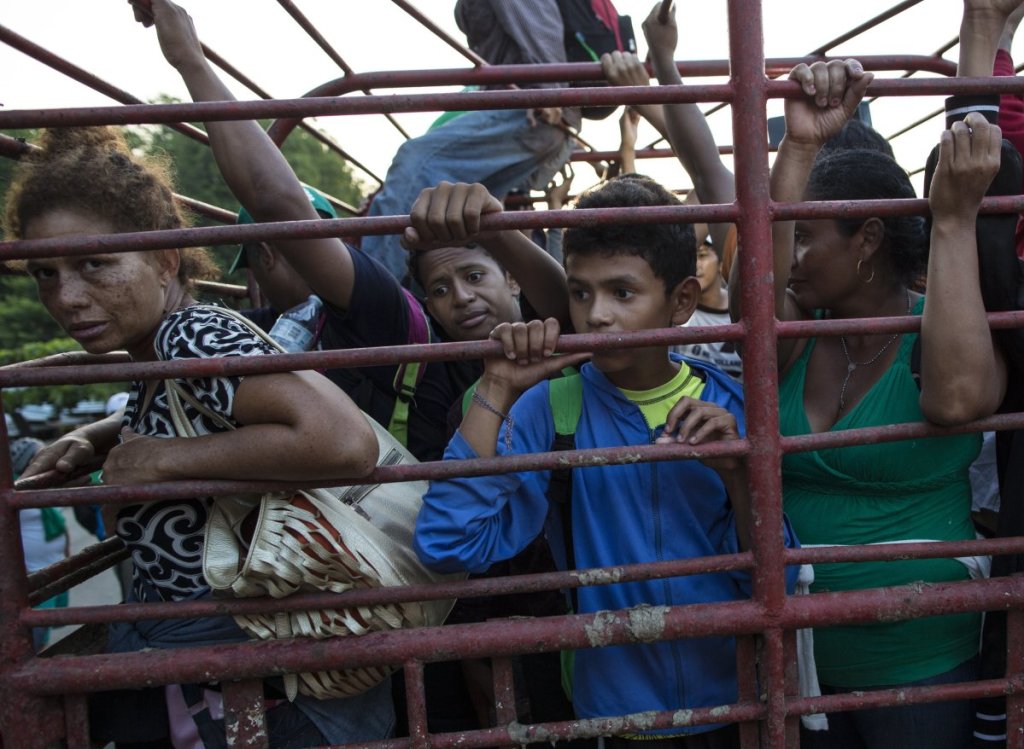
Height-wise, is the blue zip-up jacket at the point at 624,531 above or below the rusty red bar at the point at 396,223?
below

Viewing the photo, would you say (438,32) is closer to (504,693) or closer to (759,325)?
(759,325)

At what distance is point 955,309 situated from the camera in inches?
53.9

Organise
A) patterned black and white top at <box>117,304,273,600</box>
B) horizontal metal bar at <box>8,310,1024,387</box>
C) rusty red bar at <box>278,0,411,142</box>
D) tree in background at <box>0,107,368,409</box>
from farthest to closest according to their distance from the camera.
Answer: tree in background at <box>0,107,368,409</box>, rusty red bar at <box>278,0,411,142</box>, patterned black and white top at <box>117,304,273,600</box>, horizontal metal bar at <box>8,310,1024,387</box>

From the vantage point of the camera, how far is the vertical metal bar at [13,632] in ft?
4.43

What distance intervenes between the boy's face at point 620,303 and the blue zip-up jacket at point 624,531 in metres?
0.09

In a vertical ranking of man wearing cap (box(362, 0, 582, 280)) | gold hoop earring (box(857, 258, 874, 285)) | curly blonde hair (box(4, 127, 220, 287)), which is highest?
man wearing cap (box(362, 0, 582, 280))

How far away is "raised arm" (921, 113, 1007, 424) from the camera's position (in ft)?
4.43

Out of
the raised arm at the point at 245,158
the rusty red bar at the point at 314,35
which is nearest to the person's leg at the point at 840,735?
the raised arm at the point at 245,158

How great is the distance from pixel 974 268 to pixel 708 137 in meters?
0.79

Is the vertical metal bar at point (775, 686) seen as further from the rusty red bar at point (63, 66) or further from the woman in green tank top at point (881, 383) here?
the rusty red bar at point (63, 66)

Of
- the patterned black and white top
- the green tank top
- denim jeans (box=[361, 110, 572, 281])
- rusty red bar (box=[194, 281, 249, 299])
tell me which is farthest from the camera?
denim jeans (box=[361, 110, 572, 281])

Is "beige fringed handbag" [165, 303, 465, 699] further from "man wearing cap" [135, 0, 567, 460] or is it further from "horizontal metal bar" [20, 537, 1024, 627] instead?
"man wearing cap" [135, 0, 567, 460]

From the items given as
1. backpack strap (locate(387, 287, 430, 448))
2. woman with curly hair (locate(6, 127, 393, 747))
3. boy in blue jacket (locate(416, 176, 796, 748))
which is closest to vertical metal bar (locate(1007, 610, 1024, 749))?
boy in blue jacket (locate(416, 176, 796, 748))

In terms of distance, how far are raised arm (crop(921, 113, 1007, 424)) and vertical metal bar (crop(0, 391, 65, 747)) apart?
1601 mm
